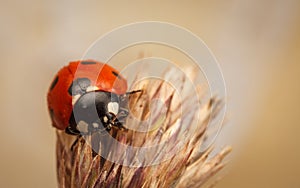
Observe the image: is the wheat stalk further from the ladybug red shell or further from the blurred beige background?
the blurred beige background

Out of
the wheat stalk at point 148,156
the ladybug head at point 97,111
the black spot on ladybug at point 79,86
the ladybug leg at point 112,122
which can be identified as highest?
the black spot on ladybug at point 79,86

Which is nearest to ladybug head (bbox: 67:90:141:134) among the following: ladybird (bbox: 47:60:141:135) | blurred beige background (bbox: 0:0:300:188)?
ladybird (bbox: 47:60:141:135)

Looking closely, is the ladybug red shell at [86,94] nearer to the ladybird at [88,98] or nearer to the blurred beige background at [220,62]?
the ladybird at [88,98]

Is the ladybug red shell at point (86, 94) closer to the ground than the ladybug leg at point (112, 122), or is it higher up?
higher up

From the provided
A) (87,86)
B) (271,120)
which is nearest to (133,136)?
(87,86)

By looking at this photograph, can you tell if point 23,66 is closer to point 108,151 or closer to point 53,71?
point 53,71

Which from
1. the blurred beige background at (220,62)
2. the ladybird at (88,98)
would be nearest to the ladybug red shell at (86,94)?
the ladybird at (88,98)

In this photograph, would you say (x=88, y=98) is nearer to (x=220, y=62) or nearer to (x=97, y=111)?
(x=97, y=111)
